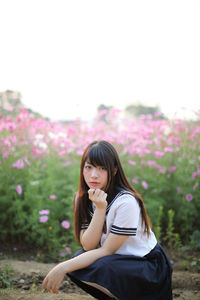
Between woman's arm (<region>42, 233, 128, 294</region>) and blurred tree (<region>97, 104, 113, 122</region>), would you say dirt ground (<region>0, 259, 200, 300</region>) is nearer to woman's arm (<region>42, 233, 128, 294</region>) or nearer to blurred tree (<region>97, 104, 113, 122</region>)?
woman's arm (<region>42, 233, 128, 294</region>)

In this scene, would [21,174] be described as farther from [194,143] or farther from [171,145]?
[194,143]

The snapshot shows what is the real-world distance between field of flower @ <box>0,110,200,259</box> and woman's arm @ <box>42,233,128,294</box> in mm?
1174

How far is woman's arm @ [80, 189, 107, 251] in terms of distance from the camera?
1.46m

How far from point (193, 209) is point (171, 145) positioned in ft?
3.03

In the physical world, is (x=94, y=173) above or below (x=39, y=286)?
above

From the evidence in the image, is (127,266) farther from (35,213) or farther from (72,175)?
(72,175)

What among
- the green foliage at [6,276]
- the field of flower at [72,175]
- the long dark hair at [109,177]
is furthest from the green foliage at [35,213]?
the long dark hair at [109,177]

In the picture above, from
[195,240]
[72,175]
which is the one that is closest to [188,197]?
[195,240]

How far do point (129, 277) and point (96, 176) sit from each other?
19.9 inches

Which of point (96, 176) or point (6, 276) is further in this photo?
point (6, 276)

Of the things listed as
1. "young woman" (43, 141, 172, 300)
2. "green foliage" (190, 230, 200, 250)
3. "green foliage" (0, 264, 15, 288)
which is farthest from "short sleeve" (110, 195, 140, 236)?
"green foliage" (190, 230, 200, 250)

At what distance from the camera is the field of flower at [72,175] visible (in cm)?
287

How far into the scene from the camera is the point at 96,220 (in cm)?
150

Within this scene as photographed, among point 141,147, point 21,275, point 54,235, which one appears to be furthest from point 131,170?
point 21,275
